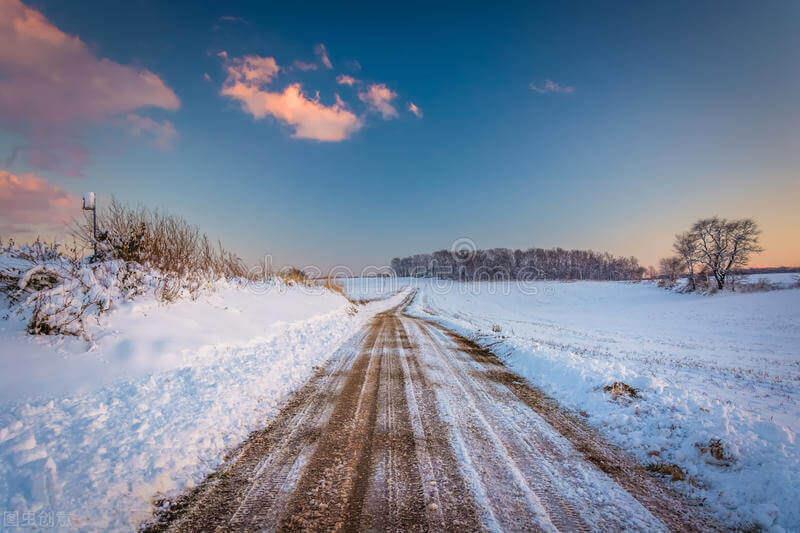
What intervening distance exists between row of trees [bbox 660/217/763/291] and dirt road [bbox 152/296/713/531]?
55.1 m

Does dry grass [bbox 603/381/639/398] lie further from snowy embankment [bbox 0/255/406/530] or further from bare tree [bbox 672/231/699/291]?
bare tree [bbox 672/231/699/291]

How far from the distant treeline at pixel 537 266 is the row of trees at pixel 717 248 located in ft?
185

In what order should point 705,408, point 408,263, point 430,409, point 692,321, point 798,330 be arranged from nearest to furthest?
point 705,408 → point 430,409 → point 798,330 → point 692,321 → point 408,263

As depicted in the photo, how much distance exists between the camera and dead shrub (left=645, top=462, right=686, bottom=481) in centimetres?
365

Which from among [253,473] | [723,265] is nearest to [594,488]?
[253,473]

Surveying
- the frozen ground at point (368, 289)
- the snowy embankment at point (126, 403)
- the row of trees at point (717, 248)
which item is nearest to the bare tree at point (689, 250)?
the row of trees at point (717, 248)

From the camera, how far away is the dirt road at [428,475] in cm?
284

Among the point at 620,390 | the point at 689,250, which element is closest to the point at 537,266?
the point at 689,250

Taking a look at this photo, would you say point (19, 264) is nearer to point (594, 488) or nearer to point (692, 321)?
point (594, 488)

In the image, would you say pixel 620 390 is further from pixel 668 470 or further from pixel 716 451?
pixel 668 470

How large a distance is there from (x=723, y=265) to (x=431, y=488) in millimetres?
60192

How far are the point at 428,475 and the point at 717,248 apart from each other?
60.1 meters

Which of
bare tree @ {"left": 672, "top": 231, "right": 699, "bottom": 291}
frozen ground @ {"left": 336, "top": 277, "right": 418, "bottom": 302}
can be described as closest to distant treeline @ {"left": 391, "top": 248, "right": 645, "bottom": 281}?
frozen ground @ {"left": 336, "top": 277, "right": 418, "bottom": 302}

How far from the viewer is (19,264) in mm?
6812
